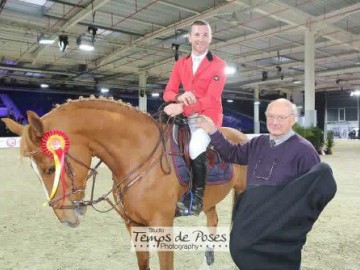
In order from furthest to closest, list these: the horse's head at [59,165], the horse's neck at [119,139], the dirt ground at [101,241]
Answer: the dirt ground at [101,241]
the horse's neck at [119,139]
the horse's head at [59,165]

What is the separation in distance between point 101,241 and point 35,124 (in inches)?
104

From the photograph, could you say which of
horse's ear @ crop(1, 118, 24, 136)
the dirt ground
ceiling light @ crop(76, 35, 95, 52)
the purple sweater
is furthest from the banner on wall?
the purple sweater

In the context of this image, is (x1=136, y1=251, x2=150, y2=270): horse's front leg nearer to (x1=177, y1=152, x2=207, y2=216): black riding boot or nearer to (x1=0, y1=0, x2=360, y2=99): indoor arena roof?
(x1=177, y1=152, x2=207, y2=216): black riding boot

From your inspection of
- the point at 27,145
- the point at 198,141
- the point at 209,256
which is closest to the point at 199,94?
the point at 198,141

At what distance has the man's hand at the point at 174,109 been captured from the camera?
2328 millimetres

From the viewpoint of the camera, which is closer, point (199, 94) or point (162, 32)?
point (199, 94)

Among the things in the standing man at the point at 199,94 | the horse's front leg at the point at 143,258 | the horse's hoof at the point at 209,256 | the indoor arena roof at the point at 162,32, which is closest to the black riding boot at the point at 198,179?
the standing man at the point at 199,94

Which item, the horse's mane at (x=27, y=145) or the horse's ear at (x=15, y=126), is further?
the horse's ear at (x=15, y=126)

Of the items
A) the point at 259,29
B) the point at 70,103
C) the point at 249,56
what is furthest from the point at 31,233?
the point at 249,56

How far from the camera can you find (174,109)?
2334 mm

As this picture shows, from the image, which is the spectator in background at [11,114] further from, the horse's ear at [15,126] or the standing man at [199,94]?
the standing man at [199,94]

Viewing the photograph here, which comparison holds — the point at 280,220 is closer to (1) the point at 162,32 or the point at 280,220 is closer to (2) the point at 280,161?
(2) the point at 280,161

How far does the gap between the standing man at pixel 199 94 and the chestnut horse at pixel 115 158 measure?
0.17m

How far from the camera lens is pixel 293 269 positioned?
1.71 metres
